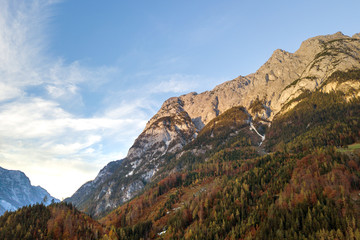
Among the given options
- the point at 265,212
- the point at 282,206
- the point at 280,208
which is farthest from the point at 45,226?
the point at 282,206

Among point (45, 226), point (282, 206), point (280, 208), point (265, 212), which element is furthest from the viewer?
point (45, 226)

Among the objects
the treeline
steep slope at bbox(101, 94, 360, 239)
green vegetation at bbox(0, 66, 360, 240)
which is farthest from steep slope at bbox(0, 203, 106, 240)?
the treeline

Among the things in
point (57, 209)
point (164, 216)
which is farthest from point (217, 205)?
point (57, 209)

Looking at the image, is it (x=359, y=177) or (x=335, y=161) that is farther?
(x=335, y=161)

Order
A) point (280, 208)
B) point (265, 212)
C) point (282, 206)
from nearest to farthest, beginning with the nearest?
1. point (280, 208)
2. point (282, 206)
3. point (265, 212)

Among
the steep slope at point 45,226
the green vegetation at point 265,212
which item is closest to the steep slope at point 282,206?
the green vegetation at point 265,212

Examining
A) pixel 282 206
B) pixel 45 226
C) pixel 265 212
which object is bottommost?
pixel 265 212

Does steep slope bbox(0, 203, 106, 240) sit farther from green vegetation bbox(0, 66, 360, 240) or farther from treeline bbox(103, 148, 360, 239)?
treeline bbox(103, 148, 360, 239)

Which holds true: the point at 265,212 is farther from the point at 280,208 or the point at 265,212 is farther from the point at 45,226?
the point at 45,226

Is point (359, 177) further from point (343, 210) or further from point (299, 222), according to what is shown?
point (299, 222)

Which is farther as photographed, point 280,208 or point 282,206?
point 282,206

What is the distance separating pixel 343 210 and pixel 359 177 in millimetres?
28537

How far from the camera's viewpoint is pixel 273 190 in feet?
398

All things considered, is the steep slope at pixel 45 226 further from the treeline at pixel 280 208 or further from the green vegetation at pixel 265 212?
the treeline at pixel 280 208
